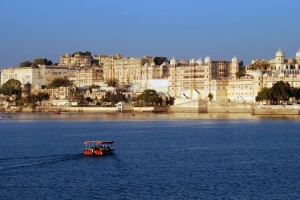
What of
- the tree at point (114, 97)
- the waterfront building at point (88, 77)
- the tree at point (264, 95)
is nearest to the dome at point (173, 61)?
the tree at point (114, 97)

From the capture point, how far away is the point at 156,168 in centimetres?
2633

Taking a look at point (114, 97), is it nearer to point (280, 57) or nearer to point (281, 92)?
point (280, 57)

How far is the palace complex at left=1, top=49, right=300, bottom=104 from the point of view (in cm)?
8356

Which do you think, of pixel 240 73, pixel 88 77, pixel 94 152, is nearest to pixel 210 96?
pixel 240 73

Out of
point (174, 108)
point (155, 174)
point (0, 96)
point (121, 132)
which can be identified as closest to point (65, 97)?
point (0, 96)

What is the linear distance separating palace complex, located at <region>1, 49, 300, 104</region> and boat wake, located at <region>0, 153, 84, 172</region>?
53.0 metres

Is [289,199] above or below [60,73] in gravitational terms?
below

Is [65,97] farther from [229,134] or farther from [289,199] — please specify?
[289,199]

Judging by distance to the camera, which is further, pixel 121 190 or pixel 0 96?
pixel 0 96

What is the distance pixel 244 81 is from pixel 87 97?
26.2 meters

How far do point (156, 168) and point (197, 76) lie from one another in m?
65.7

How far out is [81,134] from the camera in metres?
44.0

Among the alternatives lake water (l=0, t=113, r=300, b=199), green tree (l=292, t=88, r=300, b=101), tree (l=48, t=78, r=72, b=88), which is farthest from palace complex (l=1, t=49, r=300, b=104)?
lake water (l=0, t=113, r=300, b=199)

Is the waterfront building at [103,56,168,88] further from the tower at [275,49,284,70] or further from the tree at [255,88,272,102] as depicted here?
the tree at [255,88,272,102]
